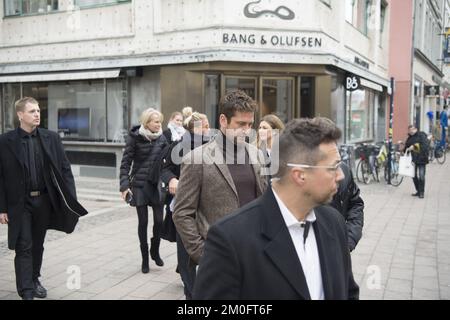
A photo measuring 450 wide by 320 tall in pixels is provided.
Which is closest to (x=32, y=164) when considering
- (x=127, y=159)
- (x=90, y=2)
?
(x=127, y=159)

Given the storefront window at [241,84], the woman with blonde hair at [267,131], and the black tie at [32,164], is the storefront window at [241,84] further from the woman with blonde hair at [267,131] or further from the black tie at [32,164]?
the black tie at [32,164]

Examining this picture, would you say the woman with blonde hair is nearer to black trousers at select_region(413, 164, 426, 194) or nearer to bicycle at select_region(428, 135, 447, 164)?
black trousers at select_region(413, 164, 426, 194)

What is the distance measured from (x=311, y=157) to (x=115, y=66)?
478 inches

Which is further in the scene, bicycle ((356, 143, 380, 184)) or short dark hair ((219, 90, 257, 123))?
Result: bicycle ((356, 143, 380, 184))

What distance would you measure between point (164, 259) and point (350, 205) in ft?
10.6

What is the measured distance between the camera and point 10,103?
16.4 meters

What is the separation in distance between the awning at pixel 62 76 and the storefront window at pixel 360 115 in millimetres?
8152

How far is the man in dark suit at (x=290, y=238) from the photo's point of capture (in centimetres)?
174

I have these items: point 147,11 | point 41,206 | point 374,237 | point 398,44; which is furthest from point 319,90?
point 398,44

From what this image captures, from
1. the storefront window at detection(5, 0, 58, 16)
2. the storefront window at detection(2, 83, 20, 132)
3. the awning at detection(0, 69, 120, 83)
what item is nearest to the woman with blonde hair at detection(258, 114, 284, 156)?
the awning at detection(0, 69, 120, 83)

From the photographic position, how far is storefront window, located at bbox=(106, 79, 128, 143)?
44.9 feet

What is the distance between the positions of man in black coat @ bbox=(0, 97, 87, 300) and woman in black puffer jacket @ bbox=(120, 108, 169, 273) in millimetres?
816

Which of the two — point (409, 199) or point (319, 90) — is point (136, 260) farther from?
point (319, 90)

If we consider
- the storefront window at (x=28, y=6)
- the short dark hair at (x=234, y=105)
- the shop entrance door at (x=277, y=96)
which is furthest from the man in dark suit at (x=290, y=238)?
the storefront window at (x=28, y=6)
